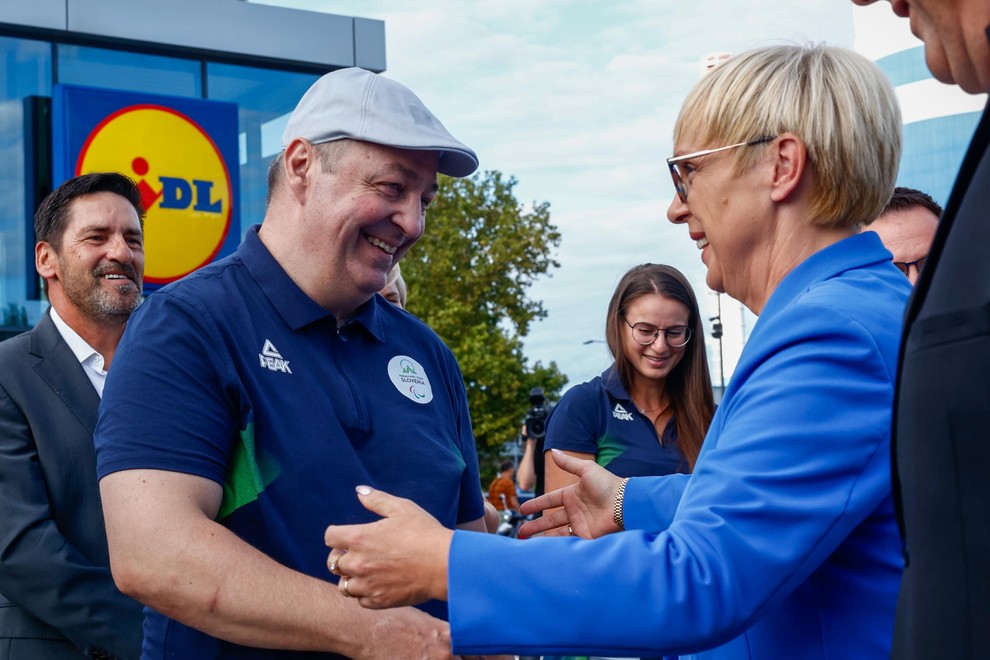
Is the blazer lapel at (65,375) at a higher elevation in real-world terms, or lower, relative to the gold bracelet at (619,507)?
higher

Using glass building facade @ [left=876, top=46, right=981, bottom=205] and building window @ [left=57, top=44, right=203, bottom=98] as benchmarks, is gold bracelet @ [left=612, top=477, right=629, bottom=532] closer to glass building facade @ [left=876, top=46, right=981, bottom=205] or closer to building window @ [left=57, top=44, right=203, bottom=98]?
building window @ [left=57, top=44, right=203, bottom=98]

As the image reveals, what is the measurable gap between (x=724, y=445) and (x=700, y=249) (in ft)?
2.13

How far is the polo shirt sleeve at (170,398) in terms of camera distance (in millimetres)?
2254

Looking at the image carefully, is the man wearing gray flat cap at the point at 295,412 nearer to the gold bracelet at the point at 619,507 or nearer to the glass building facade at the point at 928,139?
the gold bracelet at the point at 619,507

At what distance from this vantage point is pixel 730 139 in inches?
82.0

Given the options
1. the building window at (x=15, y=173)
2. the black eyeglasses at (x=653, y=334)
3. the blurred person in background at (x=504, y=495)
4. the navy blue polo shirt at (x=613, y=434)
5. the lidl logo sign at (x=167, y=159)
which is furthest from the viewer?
the blurred person in background at (x=504, y=495)

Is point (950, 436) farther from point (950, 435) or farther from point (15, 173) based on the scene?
point (15, 173)

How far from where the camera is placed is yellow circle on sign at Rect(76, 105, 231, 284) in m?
10.2

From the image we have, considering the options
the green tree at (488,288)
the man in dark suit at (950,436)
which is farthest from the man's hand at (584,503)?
the green tree at (488,288)

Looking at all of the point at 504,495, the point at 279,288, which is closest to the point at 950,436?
the point at 279,288

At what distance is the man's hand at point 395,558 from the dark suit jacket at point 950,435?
0.73 m

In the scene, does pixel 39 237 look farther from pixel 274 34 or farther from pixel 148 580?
pixel 274 34

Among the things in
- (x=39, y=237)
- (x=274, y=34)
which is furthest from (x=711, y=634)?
(x=274, y=34)

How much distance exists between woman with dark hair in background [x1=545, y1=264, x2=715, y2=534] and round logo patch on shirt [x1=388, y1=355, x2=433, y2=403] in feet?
7.78
